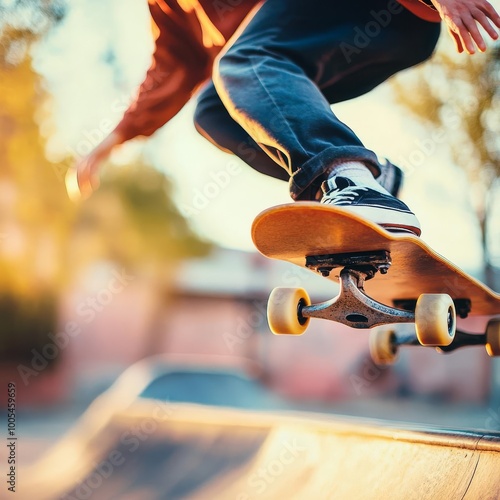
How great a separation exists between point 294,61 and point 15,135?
11.3 meters

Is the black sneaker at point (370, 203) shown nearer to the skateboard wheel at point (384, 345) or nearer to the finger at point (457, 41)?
the finger at point (457, 41)

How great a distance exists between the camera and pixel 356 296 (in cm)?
197

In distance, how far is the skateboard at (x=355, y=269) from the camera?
1.72 meters

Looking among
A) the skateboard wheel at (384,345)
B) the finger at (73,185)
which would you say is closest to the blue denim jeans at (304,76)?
the finger at (73,185)

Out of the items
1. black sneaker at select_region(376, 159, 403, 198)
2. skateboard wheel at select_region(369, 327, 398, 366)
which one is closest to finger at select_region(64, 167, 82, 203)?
black sneaker at select_region(376, 159, 403, 198)

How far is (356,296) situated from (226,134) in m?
0.88

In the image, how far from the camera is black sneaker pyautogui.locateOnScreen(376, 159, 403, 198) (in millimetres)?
2234

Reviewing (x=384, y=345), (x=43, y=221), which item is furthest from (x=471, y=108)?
(x=43, y=221)

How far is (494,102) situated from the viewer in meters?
7.39

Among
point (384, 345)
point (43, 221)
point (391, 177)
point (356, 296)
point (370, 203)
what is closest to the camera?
point (370, 203)

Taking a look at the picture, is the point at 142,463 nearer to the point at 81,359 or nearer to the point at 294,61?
the point at 294,61

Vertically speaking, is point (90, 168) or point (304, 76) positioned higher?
point (304, 76)

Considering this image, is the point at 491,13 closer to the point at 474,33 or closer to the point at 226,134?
the point at 474,33

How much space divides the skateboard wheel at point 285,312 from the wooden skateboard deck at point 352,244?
0.41ft
